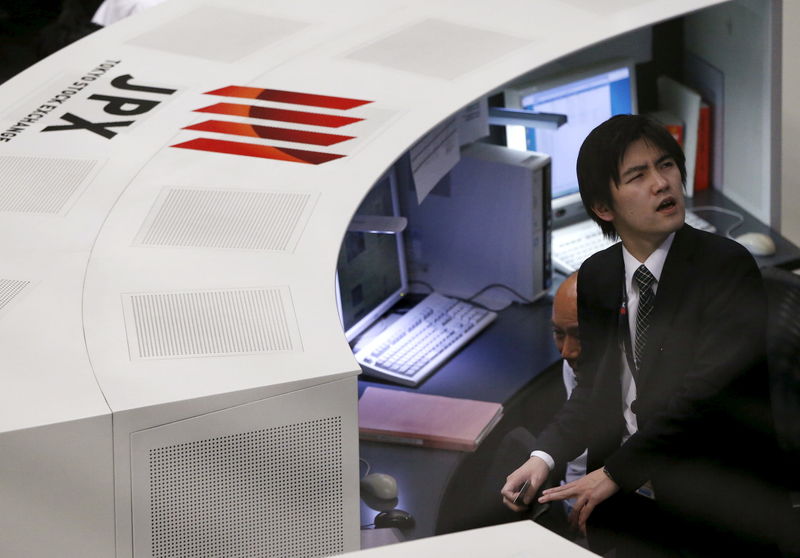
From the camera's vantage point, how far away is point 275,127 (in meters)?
2.11

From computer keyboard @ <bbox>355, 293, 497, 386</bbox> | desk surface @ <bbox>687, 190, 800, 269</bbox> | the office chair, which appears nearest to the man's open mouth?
the office chair

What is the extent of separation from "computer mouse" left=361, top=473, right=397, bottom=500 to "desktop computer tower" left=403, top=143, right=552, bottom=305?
0.77 meters

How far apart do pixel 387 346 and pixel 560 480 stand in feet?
2.50

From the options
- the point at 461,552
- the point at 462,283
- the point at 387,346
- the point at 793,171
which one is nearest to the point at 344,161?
the point at 387,346

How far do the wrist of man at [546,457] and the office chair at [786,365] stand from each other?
385mm

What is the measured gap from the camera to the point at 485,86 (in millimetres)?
2240

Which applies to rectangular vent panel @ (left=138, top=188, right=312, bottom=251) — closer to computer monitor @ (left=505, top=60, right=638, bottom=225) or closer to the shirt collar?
the shirt collar

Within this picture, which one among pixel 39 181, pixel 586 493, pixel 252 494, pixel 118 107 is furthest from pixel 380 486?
pixel 118 107

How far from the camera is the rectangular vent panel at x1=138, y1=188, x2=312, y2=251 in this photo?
1.75 m

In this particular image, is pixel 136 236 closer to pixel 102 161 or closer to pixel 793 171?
pixel 102 161

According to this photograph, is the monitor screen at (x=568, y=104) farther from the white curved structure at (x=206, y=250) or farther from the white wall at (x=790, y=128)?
the white wall at (x=790, y=128)

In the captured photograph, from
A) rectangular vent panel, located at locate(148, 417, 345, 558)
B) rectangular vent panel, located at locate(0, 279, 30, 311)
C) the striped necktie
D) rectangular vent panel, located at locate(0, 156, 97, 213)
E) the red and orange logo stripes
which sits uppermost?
the red and orange logo stripes

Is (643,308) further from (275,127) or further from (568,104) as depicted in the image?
(568,104)

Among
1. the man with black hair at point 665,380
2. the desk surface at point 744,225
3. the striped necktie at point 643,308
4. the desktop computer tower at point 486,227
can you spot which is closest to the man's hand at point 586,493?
the man with black hair at point 665,380
